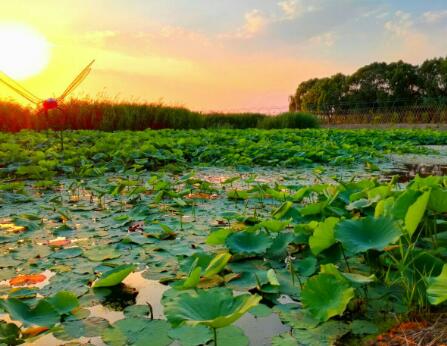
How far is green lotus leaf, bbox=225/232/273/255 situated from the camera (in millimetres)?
1349

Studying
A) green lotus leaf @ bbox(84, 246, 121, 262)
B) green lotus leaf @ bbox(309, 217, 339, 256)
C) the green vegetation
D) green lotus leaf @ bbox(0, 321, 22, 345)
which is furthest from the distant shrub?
green lotus leaf @ bbox(0, 321, 22, 345)

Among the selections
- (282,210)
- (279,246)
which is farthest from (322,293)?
(282,210)

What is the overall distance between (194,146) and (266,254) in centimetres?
398

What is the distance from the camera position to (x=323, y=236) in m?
1.20

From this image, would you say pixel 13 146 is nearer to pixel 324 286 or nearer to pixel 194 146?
pixel 194 146

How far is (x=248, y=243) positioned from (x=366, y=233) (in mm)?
397

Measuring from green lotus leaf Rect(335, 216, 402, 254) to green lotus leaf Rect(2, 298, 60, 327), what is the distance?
713 millimetres

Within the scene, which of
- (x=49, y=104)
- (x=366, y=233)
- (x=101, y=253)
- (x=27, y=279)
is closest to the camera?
(x=366, y=233)

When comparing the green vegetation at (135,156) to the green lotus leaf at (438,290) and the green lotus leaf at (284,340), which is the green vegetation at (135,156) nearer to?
the green lotus leaf at (284,340)

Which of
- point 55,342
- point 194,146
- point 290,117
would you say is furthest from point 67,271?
point 290,117

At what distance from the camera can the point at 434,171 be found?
403cm

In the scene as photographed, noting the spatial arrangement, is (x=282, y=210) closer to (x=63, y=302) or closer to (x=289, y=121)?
(x=63, y=302)

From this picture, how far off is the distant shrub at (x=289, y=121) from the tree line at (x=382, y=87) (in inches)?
422

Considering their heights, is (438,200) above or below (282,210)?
above
